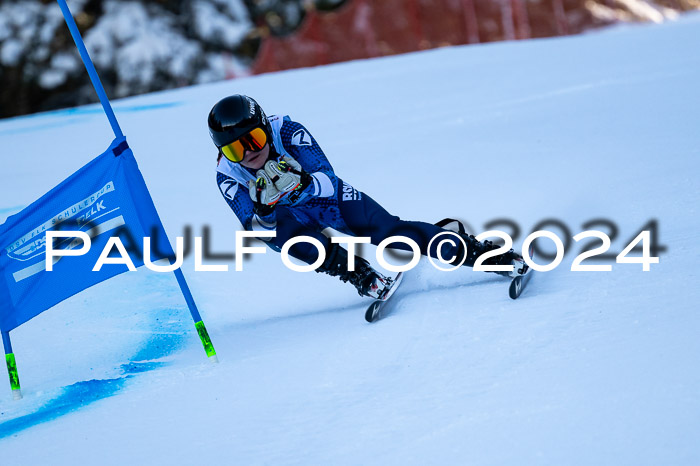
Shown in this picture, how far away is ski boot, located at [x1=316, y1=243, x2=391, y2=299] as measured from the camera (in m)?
3.46

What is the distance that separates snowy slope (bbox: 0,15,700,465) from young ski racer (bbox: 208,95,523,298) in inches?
9.3

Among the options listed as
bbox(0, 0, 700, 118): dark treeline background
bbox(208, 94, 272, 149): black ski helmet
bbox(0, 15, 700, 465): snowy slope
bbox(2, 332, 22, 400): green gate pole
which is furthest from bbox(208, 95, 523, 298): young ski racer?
bbox(0, 0, 700, 118): dark treeline background

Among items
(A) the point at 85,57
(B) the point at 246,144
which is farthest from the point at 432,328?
(A) the point at 85,57

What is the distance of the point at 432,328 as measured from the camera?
315 cm

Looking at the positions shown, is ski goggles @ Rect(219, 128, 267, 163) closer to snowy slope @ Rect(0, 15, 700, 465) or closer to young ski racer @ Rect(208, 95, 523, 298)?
young ski racer @ Rect(208, 95, 523, 298)

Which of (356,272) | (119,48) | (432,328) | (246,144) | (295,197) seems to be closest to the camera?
(432,328)

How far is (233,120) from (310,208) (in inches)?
22.5

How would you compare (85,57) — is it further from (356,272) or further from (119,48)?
(119,48)

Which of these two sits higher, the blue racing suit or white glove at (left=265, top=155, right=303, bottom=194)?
white glove at (left=265, top=155, right=303, bottom=194)

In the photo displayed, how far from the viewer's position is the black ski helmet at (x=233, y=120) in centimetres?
322

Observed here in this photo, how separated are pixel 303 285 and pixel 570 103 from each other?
10.6 feet

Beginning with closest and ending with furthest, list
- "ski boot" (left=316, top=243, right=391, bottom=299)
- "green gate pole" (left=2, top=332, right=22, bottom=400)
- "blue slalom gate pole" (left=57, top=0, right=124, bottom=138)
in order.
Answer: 1. "blue slalom gate pole" (left=57, top=0, right=124, bottom=138)
2. "green gate pole" (left=2, top=332, right=22, bottom=400)
3. "ski boot" (left=316, top=243, right=391, bottom=299)

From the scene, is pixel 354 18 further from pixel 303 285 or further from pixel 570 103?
pixel 303 285

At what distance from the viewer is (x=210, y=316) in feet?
13.8
